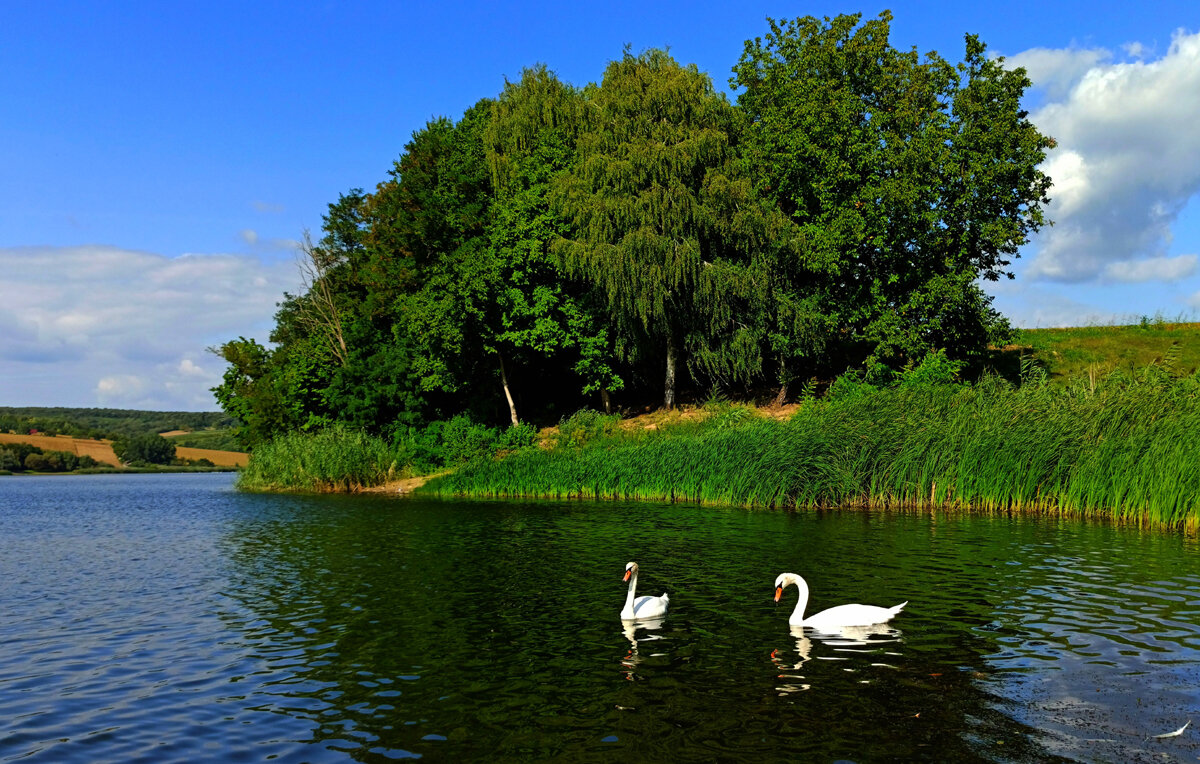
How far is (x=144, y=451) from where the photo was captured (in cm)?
13012

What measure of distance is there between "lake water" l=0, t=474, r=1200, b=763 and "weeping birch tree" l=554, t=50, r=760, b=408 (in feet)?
86.6

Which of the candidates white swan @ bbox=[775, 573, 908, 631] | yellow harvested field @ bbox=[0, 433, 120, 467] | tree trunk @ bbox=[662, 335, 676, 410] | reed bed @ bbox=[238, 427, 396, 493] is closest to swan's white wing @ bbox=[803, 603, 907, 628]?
white swan @ bbox=[775, 573, 908, 631]

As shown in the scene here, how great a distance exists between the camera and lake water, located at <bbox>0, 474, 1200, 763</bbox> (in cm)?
976

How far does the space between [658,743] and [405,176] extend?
58.3 meters

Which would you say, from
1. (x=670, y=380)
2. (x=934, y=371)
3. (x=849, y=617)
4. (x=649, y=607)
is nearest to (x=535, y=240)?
(x=670, y=380)

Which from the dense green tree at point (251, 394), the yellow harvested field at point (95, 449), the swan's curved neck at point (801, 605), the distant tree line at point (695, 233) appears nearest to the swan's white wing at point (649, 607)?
the swan's curved neck at point (801, 605)

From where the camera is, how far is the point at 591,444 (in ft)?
153

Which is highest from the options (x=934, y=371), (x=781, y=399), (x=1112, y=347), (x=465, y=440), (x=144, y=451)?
(x=1112, y=347)

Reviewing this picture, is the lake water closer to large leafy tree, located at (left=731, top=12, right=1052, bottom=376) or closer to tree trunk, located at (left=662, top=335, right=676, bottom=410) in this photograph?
large leafy tree, located at (left=731, top=12, right=1052, bottom=376)

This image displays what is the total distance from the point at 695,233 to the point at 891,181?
11.3 metres

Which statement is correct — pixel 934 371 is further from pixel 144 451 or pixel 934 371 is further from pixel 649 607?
pixel 144 451

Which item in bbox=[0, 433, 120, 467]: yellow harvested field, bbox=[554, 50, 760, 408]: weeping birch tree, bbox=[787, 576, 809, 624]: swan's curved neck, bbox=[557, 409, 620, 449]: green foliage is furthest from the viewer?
bbox=[0, 433, 120, 467]: yellow harvested field

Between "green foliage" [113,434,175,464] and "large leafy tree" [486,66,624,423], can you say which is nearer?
"large leafy tree" [486,66,624,423]

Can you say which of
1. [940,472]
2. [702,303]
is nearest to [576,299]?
[702,303]
